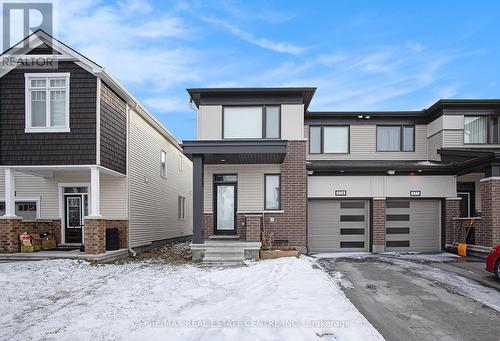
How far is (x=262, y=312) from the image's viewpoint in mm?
6051

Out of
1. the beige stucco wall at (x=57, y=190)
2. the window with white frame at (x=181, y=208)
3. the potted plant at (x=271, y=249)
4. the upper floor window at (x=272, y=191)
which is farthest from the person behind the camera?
the window with white frame at (x=181, y=208)

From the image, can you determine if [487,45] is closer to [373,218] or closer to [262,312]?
[373,218]

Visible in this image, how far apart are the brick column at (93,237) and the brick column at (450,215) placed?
12871 mm

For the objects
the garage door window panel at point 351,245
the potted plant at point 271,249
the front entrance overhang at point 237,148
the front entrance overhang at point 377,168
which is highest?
the front entrance overhang at point 237,148

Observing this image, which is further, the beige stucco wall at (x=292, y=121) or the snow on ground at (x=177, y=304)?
the beige stucco wall at (x=292, y=121)

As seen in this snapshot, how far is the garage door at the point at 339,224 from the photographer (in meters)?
14.3

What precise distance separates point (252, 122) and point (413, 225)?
774 centimetres

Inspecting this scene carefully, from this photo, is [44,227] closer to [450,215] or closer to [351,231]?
[351,231]

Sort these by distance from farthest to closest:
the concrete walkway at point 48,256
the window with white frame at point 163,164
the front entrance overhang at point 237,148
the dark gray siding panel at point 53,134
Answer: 1. the window with white frame at point 163,164
2. the dark gray siding panel at point 53,134
3. the front entrance overhang at point 237,148
4. the concrete walkway at point 48,256

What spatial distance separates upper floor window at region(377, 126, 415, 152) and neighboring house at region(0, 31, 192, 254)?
410 inches

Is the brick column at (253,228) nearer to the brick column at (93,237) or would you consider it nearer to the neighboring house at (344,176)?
the neighboring house at (344,176)

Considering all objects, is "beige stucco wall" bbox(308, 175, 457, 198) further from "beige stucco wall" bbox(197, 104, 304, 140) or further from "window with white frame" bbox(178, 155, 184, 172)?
"window with white frame" bbox(178, 155, 184, 172)

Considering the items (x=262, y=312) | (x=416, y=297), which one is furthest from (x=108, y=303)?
(x=416, y=297)

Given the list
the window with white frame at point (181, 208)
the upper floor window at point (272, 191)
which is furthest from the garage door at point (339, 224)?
the window with white frame at point (181, 208)
